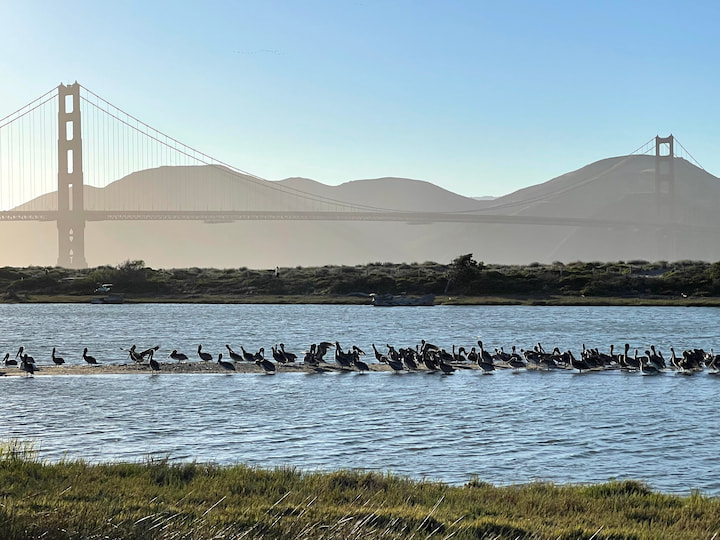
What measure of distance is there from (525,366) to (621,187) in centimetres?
17970

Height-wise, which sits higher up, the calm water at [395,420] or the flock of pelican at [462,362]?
the flock of pelican at [462,362]

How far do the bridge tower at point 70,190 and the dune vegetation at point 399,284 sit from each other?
13093mm

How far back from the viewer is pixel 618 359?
74.7 feet

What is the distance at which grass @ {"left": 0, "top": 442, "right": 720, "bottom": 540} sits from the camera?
7.18m

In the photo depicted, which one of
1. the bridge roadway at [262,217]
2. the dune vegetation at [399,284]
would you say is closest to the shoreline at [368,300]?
the dune vegetation at [399,284]

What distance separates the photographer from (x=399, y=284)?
58.2 metres

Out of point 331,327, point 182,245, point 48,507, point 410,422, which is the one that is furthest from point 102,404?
point 182,245

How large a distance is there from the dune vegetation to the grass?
42.1 meters

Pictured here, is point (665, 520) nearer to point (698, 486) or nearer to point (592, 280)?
point (698, 486)

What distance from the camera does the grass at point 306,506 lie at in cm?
718

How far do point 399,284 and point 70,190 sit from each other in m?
43.5

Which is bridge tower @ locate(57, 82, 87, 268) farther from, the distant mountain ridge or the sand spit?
the sand spit

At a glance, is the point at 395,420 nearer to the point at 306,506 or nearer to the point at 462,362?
the point at 306,506

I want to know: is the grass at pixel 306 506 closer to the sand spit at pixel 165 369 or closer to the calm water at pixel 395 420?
the calm water at pixel 395 420
